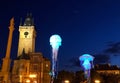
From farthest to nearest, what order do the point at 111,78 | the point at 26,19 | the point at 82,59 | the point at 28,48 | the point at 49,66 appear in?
the point at 26,19 → the point at 28,48 → the point at 49,66 → the point at 111,78 → the point at 82,59

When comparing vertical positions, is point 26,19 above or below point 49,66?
above

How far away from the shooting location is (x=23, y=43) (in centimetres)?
12119

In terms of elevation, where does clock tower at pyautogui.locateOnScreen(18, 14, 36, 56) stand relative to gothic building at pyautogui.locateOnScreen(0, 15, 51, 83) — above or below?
above

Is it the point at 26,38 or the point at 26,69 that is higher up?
the point at 26,38

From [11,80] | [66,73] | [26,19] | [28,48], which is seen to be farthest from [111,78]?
[26,19]

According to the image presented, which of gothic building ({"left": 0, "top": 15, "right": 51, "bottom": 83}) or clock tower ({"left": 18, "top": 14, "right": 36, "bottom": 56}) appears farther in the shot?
clock tower ({"left": 18, "top": 14, "right": 36, "bottom": 56})

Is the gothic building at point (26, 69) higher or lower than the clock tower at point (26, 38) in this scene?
lower

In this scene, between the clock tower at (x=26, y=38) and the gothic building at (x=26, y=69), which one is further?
the clock tower at (x=26, y=38)

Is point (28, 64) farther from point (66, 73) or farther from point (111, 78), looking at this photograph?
point (111, 78)

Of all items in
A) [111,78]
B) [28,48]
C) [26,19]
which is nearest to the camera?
[111,78]

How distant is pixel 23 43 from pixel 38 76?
111ft

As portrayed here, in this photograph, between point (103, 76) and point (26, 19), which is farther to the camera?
point (26, 19)

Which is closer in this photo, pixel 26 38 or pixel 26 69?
pixel 26 69

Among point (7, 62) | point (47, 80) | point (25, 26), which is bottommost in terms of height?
point (47, 80)
